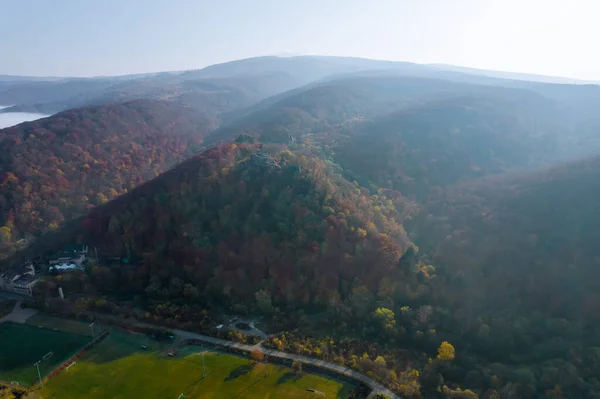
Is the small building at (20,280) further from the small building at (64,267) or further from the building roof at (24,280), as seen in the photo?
the small building at (64,267)

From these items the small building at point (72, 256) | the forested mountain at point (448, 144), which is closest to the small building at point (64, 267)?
the small building at point (72, 256)

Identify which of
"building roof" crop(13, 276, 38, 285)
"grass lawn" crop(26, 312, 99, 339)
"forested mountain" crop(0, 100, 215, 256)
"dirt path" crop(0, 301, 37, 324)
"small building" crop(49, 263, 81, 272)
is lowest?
"grass lawn" crop(26, 312, 99, 339)

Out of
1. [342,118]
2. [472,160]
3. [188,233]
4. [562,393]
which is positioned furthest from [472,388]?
[342,118]

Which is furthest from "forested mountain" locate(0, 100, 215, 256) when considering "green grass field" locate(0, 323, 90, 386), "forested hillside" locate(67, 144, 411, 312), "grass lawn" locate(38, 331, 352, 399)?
"grass lawn" locate(38, 331, 352, 399)

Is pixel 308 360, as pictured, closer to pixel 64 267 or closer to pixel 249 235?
pixel 249 235

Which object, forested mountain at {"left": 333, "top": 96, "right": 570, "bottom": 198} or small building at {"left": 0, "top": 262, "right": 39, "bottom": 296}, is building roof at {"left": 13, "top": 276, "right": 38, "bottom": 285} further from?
forested mountain at {"left": 333, "top": 96, "right": 570, "bottom": 198}

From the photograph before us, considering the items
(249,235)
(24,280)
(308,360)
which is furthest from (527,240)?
(24,280)
